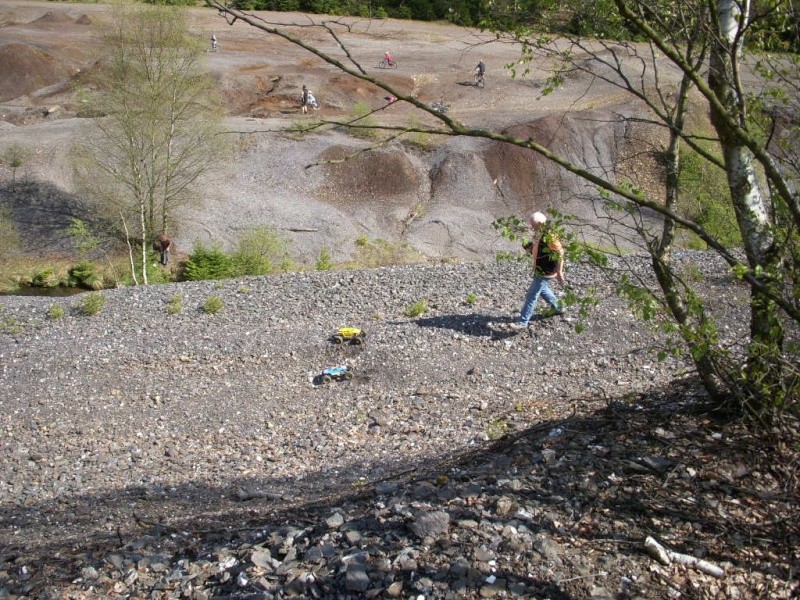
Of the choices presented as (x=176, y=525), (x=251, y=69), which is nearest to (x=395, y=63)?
(x=251, y=69)

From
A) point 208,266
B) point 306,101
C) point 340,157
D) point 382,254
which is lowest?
point 382,254

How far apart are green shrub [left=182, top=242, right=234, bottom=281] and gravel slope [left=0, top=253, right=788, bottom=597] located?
6589 millimetres

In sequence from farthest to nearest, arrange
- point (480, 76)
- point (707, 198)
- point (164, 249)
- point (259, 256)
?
point (480, 76), point (164, 249), point (259, 256), point (707, 198)

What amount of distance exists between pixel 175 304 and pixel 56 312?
198 cm

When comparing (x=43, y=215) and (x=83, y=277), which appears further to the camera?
(x=43, y=215)

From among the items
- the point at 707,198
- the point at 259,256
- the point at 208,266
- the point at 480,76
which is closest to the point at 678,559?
the point at 707,198

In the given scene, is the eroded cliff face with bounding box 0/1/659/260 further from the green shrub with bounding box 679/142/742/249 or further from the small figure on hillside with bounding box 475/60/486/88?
the green shrub with bounding box 679/142/742/249

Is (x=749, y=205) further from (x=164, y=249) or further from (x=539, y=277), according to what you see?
(x=164, y=249)

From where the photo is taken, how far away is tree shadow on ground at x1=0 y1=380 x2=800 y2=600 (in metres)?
4.20

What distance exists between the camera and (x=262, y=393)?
10.2m

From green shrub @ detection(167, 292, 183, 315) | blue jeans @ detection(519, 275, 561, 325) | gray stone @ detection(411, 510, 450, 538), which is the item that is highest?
gray stone @ detection(411, 510, 450, 538)

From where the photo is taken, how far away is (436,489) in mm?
5211

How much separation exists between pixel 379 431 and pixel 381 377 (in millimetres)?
1429

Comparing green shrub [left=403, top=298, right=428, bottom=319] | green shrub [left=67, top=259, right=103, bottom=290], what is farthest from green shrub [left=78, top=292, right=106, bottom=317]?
green shrub [left=67, top=259, right=103, bottom=290]
